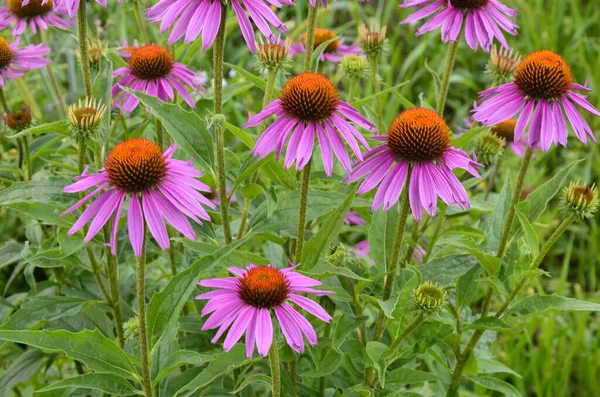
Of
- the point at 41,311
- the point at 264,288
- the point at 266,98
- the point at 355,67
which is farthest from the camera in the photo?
the point at 355,67

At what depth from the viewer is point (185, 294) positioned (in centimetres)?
133

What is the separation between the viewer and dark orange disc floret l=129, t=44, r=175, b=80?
1794mm

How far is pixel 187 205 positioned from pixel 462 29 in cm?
91

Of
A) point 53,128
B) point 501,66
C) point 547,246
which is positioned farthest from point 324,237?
point 501,66

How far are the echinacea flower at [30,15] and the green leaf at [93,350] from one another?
1.05 m

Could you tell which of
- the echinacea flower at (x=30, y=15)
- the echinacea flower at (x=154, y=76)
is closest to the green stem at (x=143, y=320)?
the echinacea flower at (x=154, y=76)

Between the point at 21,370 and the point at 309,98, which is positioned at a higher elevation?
the point at 309,98

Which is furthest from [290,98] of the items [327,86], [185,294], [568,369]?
[568,369]

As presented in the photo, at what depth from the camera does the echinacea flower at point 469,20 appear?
1728 mm

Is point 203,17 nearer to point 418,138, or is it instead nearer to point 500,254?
point 418,138

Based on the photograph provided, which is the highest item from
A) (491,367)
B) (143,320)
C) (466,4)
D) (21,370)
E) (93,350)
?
(466,4)

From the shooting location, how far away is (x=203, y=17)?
132 centimetres

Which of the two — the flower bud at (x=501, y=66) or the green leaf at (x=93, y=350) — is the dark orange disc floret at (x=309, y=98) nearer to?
the green leaf at (x=93, y=350)

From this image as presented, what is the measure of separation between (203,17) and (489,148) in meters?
1.03
